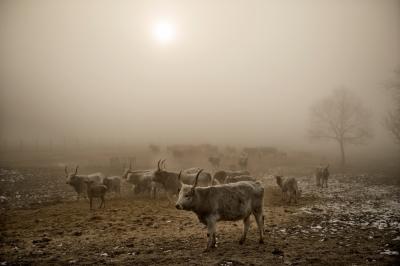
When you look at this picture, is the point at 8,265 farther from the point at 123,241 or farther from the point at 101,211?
the point at 101,211

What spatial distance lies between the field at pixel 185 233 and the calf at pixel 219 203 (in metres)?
0.97

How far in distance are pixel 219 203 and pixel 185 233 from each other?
2.70 meters

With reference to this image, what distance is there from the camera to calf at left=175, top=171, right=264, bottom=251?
1051 cm

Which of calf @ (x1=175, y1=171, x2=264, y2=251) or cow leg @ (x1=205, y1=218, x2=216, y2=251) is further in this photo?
calf @ (x1=175, y1=171, x2=264, y2=251)

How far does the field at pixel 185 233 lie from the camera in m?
9.66

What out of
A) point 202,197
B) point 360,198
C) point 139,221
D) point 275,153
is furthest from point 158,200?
point 275,153

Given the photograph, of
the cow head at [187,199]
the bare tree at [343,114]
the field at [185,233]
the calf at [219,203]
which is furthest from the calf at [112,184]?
the bare tree at [343,114]

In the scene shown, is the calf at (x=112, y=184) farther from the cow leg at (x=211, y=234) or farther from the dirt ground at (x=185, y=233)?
the cow leg at (x=211, y=234)

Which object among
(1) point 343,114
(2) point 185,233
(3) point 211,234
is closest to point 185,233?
(2) point 185,233

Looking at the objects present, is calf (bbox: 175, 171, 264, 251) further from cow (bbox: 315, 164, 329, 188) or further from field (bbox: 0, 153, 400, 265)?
cow (bbox: 315, 164, 329, 188)

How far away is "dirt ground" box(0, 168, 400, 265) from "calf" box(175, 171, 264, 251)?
3.17ft

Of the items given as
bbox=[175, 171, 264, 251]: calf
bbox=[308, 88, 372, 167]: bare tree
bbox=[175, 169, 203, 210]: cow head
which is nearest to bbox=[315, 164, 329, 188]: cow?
bbox=[175, 171, 264, 251]: calf

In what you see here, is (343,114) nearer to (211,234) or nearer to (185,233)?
(185,233)

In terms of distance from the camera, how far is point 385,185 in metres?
24.3
